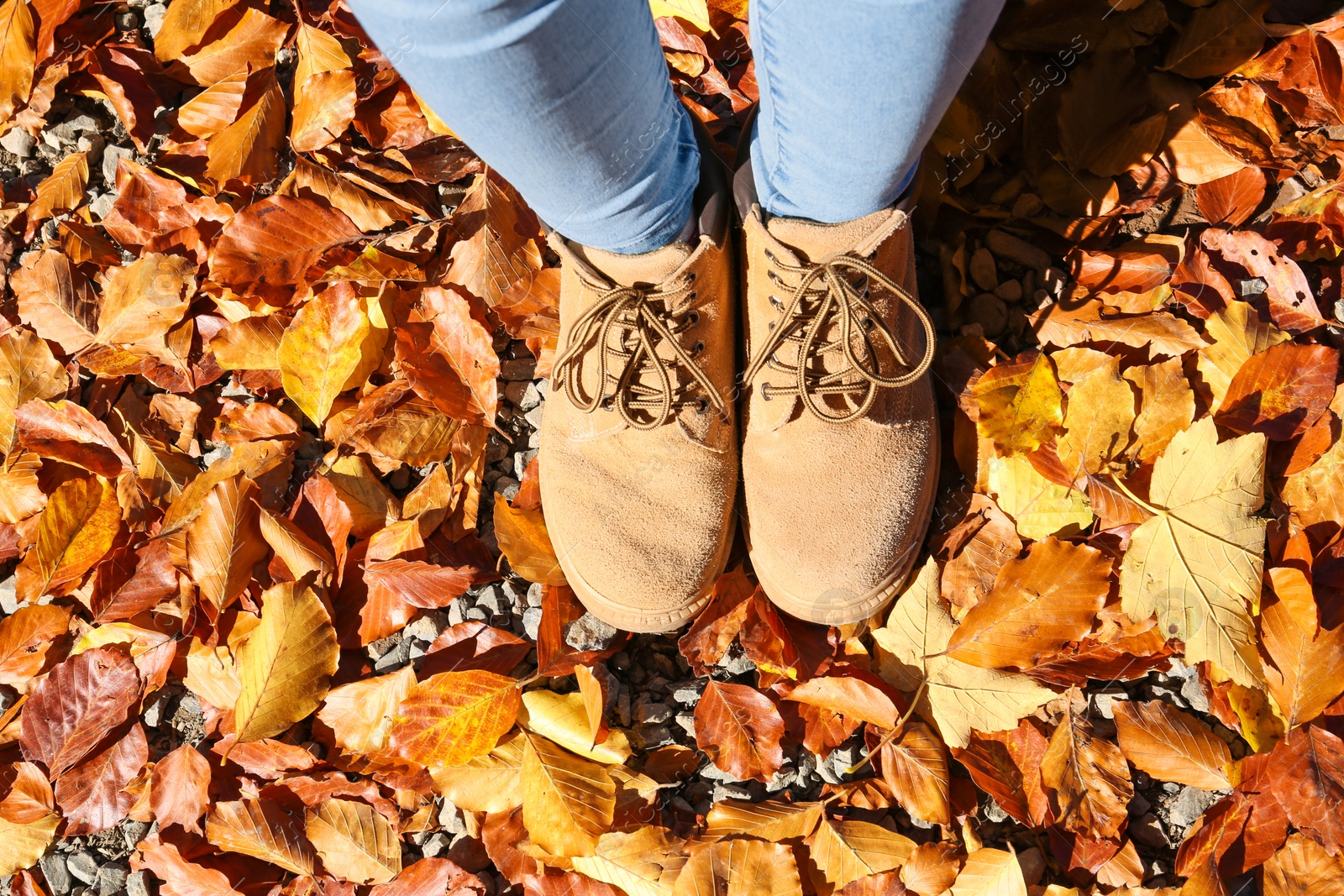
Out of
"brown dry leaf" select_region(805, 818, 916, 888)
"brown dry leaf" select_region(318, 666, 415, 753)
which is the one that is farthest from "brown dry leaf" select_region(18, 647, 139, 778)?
"brown dry leaf" select_region(805, 818, 916, 888)

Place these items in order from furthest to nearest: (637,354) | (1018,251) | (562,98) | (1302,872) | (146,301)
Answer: (146,301), (1018,251), (637,354), (1302,872), (562,98)

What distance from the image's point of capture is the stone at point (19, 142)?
1.68m

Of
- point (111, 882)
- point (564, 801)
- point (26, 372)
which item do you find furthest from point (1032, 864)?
point (26, 372)

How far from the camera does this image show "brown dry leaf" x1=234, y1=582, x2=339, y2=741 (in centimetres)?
123

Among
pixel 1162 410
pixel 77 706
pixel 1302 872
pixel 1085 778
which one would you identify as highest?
pixel 77 706

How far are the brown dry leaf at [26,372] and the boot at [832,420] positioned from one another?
1.25 m

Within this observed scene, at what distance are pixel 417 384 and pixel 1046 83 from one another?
1.16 meters

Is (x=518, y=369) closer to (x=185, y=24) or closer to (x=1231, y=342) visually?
(x=185, y=24)

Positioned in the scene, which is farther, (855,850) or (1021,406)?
(1021,406)

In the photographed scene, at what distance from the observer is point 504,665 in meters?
1.28

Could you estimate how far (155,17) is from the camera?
1.72 m

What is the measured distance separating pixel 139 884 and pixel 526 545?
0.76m

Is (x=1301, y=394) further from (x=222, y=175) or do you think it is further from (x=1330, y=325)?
(x=222, y=175)

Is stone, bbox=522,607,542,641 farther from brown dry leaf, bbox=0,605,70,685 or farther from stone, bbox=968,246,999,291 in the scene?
stone, bbox=968,246,999,291
